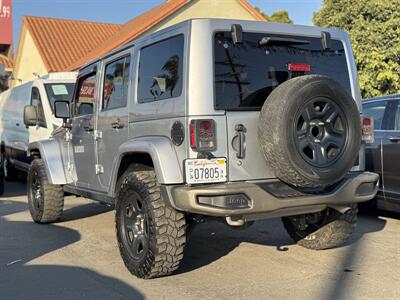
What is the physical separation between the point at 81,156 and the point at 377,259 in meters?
3.48

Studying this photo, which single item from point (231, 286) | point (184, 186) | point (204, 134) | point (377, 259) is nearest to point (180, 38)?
point (204, 134)

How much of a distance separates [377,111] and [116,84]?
3719 millimetres

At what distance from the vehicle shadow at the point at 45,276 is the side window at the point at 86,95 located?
1551mm

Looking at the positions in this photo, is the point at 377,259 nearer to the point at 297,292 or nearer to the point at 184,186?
the point at 297,292

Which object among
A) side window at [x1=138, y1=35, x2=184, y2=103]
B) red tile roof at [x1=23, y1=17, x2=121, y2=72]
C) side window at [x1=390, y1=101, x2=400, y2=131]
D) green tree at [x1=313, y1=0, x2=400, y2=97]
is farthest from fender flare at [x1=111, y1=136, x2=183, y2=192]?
red tile roof at [x1=23, y1=17, x2=121, y2=72]

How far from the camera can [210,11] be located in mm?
22594

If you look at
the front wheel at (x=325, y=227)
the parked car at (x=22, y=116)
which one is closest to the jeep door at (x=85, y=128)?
the front wheel at (x=325, y=227)

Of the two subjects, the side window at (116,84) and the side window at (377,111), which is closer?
the side window at (116,84)

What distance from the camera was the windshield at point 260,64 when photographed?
4348 mm

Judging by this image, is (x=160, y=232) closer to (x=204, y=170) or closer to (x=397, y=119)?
(x=204, y=170)

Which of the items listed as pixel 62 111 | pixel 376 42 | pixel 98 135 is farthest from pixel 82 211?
pixel 376 42

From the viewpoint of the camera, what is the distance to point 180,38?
4441 mm

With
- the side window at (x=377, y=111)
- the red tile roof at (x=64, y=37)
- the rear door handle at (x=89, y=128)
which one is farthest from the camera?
the red tile roof at (x=64, y=37)

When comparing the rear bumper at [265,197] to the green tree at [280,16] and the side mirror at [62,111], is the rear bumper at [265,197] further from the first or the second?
the green tree at [280,16]
